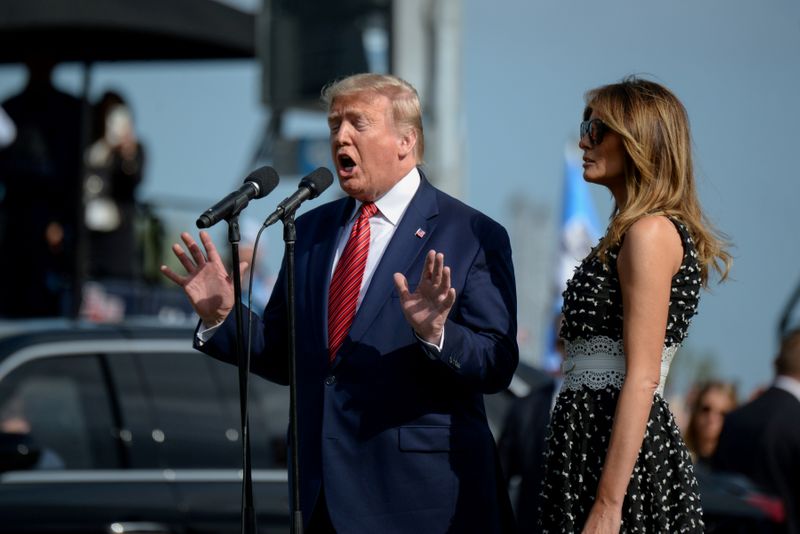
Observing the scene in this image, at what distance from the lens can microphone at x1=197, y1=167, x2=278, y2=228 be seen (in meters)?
4.38

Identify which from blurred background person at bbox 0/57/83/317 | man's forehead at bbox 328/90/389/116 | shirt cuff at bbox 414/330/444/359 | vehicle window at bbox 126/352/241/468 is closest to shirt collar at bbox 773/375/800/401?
vehicle window at bbox 126/352/241/468

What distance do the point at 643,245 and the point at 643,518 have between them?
74cm

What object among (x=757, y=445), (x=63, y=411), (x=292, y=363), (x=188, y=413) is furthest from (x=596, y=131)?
(x=757, y=445)

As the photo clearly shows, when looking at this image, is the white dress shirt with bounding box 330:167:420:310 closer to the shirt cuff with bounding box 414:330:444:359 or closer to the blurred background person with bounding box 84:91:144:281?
the shirt cuff with bounding box 414:330:444:359

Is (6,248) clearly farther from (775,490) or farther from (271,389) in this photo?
(775,490)

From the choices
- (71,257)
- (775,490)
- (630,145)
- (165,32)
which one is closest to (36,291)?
(71,257)

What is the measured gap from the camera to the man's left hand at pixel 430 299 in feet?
14.6

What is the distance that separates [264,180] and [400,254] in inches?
19.2

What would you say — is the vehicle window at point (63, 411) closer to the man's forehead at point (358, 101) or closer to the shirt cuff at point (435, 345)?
the man's forehead at point (358, 101)

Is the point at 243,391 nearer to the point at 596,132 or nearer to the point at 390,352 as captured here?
the point at 390,352

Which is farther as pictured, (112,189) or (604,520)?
(112,189)

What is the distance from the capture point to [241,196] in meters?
4.55

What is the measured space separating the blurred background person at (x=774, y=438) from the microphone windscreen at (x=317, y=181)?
4865mm

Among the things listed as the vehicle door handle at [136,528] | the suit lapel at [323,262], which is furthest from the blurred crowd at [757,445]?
the suit lapel at [323,262]
